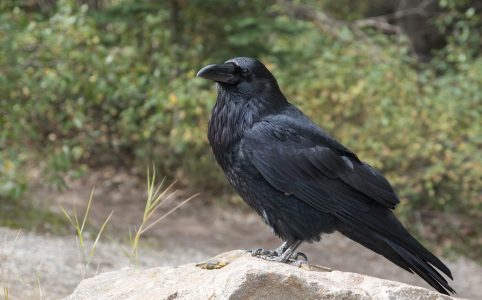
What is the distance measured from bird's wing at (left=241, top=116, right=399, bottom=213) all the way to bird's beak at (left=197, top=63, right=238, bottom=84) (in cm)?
30

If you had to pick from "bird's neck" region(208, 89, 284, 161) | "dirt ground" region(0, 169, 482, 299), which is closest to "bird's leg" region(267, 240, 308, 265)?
"bird's neck" region(208, 89, 284, 161)

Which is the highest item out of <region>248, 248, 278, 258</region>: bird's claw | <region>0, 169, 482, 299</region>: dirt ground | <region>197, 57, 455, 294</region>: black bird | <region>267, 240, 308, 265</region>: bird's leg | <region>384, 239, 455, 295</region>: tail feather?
<region>197, 57, 455, 294</region>: black bird

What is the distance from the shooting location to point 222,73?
4.06 meters

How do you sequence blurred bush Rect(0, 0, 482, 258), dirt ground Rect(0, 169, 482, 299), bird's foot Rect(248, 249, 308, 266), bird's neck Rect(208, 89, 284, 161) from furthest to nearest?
blurred bush Rect(0, 0, 482, 258) < dirt ground Rect(0, 169, 482, 299) < bird's neck Rect(208, 89, 284, 161) < bird's foot Rect(248, 249, 308, 266)

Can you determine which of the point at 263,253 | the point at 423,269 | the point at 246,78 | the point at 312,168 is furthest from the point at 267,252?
the point at 246,78

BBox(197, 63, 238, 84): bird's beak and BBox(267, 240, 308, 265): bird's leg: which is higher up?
BBox(197, 63, 238, 84): bird's beak

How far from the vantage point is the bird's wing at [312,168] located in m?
3.94

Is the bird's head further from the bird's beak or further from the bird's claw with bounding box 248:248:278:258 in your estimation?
the bird's claw with bounding box 248:248:278:258

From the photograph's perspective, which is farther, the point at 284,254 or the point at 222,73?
the point at 222,73

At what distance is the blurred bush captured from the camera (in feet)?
25.5

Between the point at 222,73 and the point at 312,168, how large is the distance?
2.32 ft

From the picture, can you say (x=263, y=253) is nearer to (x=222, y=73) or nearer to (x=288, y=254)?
(x=288, y=254)

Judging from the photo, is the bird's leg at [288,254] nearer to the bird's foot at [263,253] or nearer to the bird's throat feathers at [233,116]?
the bird's foot at [263,253]

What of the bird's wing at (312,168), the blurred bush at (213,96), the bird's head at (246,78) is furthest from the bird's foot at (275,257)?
the blurred bush at (213,96)
